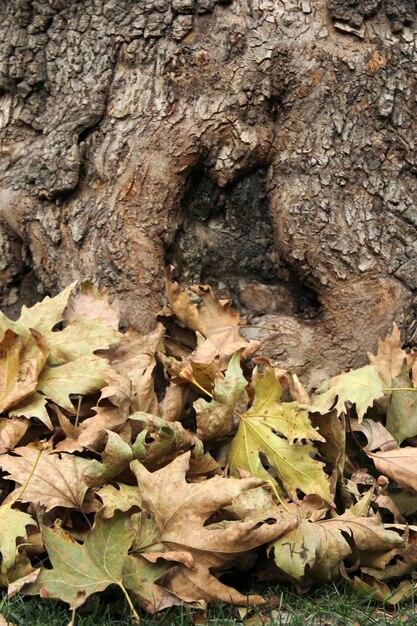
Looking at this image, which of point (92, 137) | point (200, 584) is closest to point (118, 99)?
point (92, 137)

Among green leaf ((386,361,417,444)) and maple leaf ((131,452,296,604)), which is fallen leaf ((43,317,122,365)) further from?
green leaf ((386,361,417,444))

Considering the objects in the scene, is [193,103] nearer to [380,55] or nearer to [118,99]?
[118,99]

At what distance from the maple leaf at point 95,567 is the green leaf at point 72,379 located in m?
0.54

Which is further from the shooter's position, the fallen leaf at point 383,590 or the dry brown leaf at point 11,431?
the dry brown leaf at point 11,431

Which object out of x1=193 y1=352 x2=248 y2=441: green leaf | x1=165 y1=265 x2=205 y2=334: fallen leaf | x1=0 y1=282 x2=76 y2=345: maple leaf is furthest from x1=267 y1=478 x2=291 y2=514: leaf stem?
x1=0 y1=282 x2=76 y2=345: maple leaf

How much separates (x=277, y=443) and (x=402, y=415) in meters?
0.53

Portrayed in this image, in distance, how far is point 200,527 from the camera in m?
2.20

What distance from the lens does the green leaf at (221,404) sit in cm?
251

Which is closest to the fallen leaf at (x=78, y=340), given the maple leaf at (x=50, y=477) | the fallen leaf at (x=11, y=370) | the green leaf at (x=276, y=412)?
the fallen leaf at (x=11, y=370)

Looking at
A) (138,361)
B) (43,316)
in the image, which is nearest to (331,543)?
(138,361)

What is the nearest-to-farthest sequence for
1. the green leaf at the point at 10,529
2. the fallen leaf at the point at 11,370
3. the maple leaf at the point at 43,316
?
1. the green leaf at the point at 10,529
2. the fallen leaf at the point at 11,370
3. the maple leaf at the point at 43,316

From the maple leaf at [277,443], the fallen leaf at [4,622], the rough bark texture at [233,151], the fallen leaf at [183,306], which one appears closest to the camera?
the fallen leaf at [4,622]

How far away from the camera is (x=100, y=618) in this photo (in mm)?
2117

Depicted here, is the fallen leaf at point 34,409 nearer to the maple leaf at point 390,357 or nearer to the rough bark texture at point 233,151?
the rough bark texture at point 233,151
